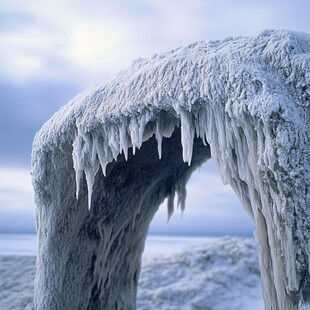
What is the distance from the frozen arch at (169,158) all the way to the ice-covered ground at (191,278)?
2.45m

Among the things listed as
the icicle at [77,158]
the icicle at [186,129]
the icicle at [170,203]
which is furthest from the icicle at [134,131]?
the icicle at [170,203]

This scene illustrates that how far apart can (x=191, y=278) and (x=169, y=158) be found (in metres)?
3.71

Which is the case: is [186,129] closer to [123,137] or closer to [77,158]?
[123,137]

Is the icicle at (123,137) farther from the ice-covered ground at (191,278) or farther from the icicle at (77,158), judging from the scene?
the ice-covered ground at (191,278)

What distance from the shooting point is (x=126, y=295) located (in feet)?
12.8

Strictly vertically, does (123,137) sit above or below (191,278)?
above

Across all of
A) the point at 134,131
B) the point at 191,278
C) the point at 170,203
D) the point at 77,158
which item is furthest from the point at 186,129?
the point at 191,278

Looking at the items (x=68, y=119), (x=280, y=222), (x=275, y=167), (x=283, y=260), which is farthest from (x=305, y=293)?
(x=68, y=119)

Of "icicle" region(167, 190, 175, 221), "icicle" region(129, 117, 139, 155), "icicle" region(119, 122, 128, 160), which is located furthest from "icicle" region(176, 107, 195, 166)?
"icicle" region(167, 190, 175, 221)

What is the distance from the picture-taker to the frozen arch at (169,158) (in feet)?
6.55

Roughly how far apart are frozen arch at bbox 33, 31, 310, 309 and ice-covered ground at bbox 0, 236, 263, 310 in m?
2.45

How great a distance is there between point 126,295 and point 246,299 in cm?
324

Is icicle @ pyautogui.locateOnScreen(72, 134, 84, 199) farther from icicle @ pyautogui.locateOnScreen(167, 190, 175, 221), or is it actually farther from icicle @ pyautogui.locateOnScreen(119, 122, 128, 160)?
icicle @ pyautogui.locateOnScreen(167, 190, 175, 221)

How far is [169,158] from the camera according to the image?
12.2 ft
